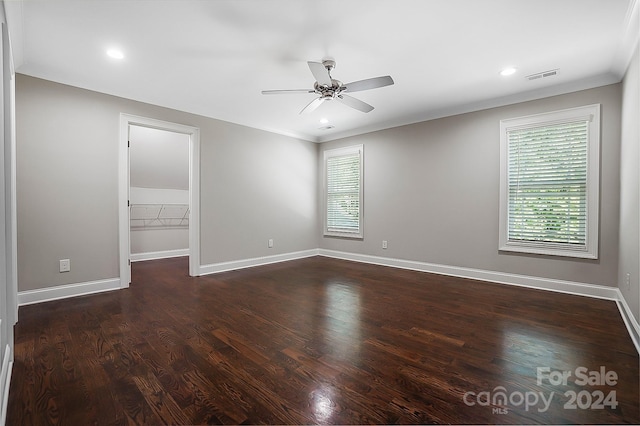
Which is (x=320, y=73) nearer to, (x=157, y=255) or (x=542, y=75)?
(x=542, y=75)

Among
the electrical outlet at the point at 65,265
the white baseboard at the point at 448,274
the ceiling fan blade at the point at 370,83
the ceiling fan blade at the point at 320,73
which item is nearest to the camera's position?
the ceiling fan blade at the point at 320,73

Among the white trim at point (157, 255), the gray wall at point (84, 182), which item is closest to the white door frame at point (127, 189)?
the gray wall at point (84, 182)

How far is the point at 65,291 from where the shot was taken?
330 centimetres

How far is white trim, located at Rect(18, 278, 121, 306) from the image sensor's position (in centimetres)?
307

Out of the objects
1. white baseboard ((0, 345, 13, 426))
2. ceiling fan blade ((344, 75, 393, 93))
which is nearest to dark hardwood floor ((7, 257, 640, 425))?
white baseboard ((0, 345, 13, 426))

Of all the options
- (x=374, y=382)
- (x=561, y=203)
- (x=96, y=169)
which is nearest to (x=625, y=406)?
(x=374, y=382)

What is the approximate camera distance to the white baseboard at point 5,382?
54.1 inches

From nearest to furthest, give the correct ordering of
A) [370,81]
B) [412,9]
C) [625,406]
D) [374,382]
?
[625,406], [374,382], [412,9], [370,81]

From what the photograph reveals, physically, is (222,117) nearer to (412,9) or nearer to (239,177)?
(239,177)

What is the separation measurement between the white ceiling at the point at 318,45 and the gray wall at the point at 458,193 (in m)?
0.42

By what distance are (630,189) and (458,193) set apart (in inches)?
74.1

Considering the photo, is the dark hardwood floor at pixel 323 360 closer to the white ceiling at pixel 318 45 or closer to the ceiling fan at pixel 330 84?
the ceiling fan at pixel 330 84

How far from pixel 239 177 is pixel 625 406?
4753 millimetres

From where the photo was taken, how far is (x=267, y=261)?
17.4 ft
